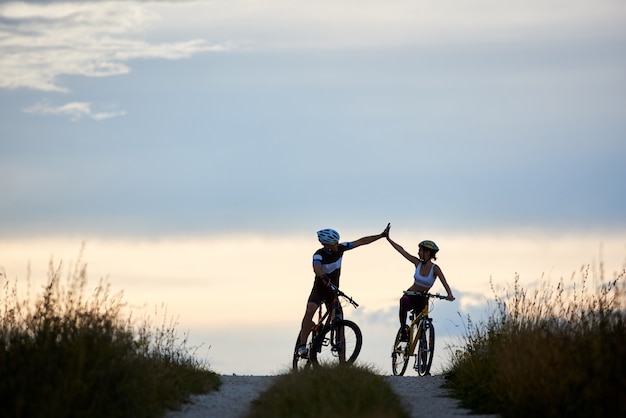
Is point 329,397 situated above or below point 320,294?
below

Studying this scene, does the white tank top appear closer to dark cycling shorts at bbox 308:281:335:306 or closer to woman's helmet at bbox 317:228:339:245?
dark cycling shorts at bbox 308:281:335:306

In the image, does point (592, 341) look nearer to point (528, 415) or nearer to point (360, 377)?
point (528, 415)

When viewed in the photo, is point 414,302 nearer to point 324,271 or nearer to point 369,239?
point 369,239

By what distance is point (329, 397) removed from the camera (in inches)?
539

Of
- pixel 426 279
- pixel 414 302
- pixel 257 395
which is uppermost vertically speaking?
pixel 426 279

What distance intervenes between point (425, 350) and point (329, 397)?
18.3 ft

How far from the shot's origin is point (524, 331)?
52.2ft

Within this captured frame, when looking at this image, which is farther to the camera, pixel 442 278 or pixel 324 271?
pixel 442 278

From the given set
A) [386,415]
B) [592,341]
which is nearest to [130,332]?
[386,415]

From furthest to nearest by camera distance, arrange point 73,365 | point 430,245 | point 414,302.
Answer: point 414,302
point 430,245
point 73,365

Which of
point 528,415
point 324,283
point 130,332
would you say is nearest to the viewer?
point 528,415

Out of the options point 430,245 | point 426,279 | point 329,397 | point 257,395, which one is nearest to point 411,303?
point 426,279

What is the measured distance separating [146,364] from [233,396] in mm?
1983

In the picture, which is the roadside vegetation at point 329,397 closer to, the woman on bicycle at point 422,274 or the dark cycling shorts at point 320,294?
the dark cycling shorts at point 320,294
